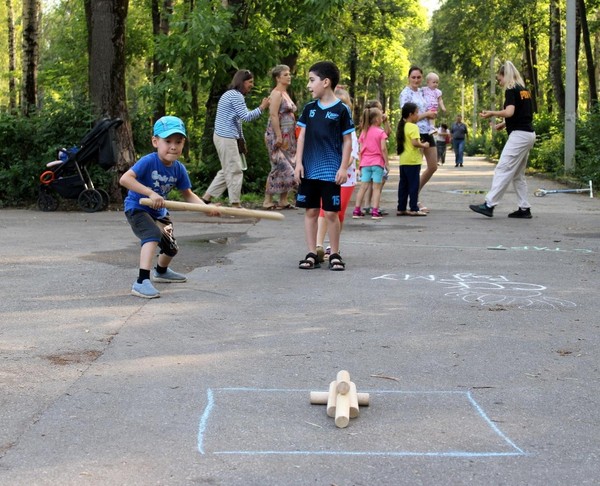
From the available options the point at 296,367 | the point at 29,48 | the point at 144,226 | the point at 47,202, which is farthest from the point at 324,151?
the point at 29,48

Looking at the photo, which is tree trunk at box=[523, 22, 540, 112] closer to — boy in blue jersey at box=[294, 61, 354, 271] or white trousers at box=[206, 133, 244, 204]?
white trousers at box=[206, 133, 244, 204]

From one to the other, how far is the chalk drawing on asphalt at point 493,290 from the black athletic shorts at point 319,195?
2.78 ft

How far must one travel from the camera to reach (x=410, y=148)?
1349 cm

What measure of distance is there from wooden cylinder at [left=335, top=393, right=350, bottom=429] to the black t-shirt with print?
9.77 meters

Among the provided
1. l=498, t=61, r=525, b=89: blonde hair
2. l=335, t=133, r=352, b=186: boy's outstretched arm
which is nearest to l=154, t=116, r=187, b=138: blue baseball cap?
l=335, t=133, r=352, b=186: boy's outstretched arm

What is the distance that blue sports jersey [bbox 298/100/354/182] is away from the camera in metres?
8.83

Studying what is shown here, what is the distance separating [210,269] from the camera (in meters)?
8.92

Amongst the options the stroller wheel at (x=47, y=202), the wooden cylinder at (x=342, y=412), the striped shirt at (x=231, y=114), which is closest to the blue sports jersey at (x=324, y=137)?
the wooden cylinder at (x=342, y=412)

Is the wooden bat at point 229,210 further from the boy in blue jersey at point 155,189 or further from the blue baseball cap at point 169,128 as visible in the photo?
the blue baseball cap at point 169,128

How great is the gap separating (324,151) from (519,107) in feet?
17.7

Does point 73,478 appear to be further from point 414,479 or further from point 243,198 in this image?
point 243,198

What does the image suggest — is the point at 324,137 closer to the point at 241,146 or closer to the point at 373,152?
the point at 373,152

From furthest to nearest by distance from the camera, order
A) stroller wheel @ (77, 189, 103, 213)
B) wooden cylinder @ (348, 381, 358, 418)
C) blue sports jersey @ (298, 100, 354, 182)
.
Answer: stroller wheel @ (77, 189, 103, 213) < blue sports jersey @ (298, 100, 354, 182) < wooden cylinder @ (348, 381, 358, 418)

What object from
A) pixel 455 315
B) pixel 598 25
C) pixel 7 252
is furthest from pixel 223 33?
pixel 598 25
